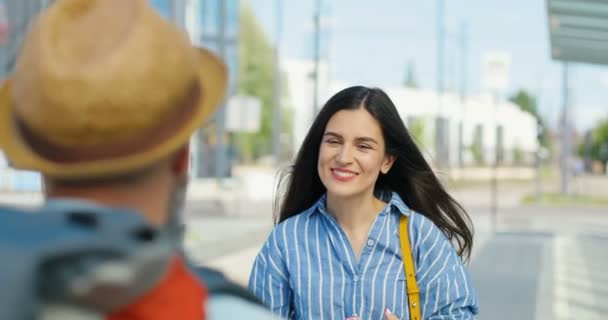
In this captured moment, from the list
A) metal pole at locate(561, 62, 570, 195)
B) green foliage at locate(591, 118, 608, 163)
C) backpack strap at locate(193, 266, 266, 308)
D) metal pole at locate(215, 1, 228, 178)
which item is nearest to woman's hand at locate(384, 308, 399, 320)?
backpack strap at locate(193, 266, 266, 308)

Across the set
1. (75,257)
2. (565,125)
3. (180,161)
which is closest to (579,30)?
(180,161)

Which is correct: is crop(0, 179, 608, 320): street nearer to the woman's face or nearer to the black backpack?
the woman's face

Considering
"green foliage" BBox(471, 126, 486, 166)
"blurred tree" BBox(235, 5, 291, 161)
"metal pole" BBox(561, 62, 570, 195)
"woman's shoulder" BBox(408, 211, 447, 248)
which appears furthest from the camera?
"green foliage" BBox(471, 126, 486, 166)

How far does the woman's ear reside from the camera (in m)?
3.46

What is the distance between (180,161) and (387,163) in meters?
2.26

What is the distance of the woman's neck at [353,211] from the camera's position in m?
3.18

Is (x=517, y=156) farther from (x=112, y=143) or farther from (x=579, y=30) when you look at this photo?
(x=112, y=143)

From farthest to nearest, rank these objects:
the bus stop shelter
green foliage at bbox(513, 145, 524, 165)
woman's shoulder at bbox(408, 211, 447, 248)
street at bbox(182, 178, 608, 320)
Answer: green foliage at bbox(513, 145, 524, 165)
the bus stop shelter
street at bbox(182, 178, 608, 320)
woman's shoulder at bbox(408, 211, 447, 248)

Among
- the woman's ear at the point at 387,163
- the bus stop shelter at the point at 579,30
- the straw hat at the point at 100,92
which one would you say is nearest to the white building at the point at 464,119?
the bus stop shelter at the point at 579,30

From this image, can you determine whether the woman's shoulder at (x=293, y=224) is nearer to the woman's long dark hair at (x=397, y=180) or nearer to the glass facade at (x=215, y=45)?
the woman's long dark hair at (x=397, y=180)

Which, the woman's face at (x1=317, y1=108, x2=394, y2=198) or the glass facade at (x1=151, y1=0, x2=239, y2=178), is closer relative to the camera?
the woman's face at (x1=317, y1=108, x2=394, y2=198)

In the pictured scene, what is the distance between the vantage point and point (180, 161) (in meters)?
1.27

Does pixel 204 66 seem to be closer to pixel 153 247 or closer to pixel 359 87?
pixel 153 247

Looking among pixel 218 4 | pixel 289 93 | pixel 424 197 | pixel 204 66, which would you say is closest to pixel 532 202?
pixel 218 4
